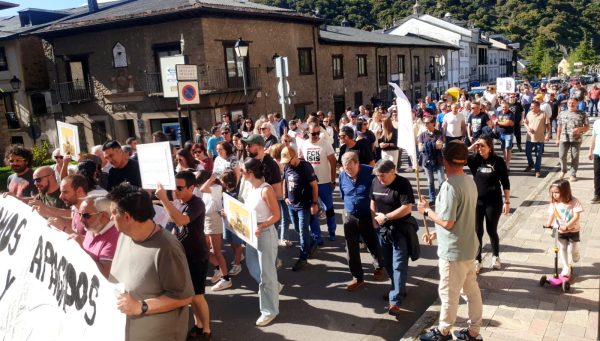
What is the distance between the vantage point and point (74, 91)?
A: 22656mm

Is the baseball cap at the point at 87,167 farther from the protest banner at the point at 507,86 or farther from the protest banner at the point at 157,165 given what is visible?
the protest banner at the point at 507,86

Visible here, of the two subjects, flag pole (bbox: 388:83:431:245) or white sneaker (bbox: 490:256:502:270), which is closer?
flag pole (bbox: 388:83:431:245)

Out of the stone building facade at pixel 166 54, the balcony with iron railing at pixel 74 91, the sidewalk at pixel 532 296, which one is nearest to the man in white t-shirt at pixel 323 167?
the sidewalk at pixel 532 296

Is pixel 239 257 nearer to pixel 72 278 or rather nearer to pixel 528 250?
pixel 72 278

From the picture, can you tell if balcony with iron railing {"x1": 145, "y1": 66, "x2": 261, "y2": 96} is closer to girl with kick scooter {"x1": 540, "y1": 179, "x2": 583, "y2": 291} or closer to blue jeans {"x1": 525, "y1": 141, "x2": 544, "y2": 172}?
blue jeans {"x1": 525, "y1": 141, "x2": 544, "y2": 172}

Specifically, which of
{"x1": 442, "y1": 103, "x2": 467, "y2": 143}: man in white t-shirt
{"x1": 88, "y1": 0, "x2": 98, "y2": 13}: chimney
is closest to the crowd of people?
{"x1": 442, "y1": 103, "x2": 467, "y2": 143}: man in white t-shirt

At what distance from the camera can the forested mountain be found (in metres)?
88.1

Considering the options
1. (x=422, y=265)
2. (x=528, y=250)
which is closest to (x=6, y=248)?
(x=422, y=265)

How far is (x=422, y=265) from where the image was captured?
20.5ft

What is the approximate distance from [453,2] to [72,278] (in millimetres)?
110621

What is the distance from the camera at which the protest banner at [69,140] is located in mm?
7199

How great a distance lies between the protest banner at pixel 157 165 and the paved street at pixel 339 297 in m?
1.73

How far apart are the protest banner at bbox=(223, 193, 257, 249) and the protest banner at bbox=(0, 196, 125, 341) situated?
1.58 metres

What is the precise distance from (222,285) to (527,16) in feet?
356
